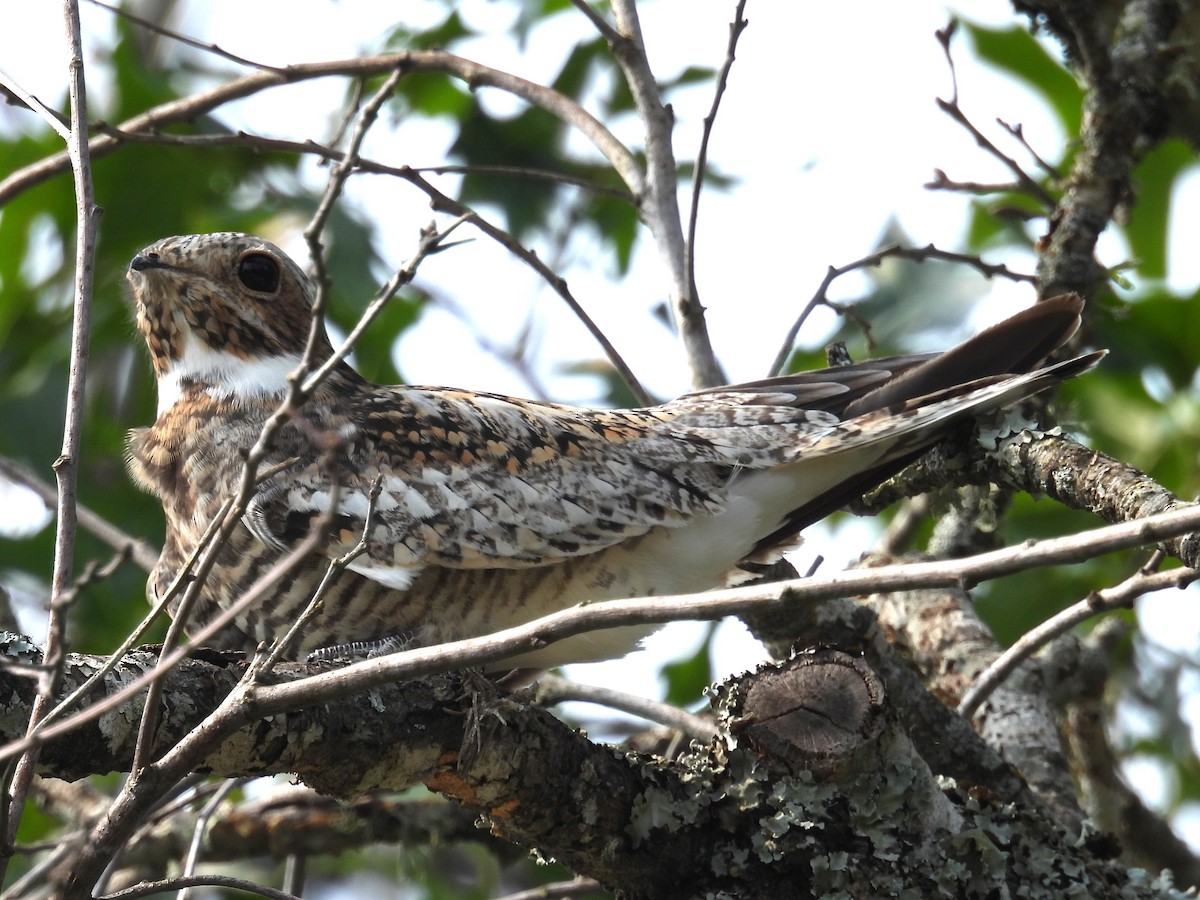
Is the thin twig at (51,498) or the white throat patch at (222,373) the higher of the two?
the white throat patch at (222,373)

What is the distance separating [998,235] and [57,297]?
3.81m

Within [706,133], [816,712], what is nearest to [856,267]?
[706,133]

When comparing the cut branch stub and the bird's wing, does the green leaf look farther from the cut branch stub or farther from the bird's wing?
the cut branch stub

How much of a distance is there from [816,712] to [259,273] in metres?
1.77

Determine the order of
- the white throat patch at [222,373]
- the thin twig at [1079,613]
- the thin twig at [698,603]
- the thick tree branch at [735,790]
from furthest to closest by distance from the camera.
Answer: the white throat patch at [222,373] → the thick tree branch at [735,790] → the thin twig at [1079,613] → the thin twig at [698,603]

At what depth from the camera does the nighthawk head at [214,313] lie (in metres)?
3.15

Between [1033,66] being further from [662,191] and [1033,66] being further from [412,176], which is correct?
[412,176]

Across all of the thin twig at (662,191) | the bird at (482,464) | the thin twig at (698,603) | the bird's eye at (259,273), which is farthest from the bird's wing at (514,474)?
the thin twig at (698,603)

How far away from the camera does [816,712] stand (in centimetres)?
249

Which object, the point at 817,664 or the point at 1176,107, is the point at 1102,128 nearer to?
the point at 1176,107

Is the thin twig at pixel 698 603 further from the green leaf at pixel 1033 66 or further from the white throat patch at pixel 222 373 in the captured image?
the green leaf at pixel 1033 66

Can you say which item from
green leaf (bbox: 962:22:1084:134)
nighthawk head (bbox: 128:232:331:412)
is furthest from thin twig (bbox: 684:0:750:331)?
green leaf (bbox: 962:22:1084:134)

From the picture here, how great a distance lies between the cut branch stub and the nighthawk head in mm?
1389

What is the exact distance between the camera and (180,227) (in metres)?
4.90
